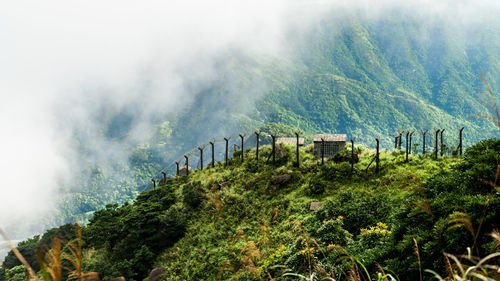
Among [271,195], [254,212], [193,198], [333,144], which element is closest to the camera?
[254,212]

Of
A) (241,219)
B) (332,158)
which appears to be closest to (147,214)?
(241,219)

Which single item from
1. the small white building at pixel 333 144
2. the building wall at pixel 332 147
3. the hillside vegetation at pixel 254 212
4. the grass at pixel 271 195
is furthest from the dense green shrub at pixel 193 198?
the building wall at pixel 332 147

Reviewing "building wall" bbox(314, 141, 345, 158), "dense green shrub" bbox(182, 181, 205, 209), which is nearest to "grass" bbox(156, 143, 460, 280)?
"dense green shrub" bbox(182, 181, 205, 209)

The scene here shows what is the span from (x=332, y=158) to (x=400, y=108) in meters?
175

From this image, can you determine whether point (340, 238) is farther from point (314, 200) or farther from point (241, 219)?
point (241, 219)

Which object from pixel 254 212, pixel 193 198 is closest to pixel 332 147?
pixel 254 212

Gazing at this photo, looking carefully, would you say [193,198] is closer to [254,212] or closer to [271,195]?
[254,212]

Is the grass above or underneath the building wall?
underneath

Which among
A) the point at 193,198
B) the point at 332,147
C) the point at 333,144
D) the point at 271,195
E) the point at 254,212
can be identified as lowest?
the point at 193,198

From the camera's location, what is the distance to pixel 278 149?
4109 centimetres

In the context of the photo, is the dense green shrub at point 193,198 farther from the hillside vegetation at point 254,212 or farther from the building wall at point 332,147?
the building wall at point 332,147

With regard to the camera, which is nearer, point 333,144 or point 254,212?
point 254,212

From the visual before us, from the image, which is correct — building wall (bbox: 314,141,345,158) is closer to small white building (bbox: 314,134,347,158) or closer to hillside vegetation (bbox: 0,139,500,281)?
small white building (bbox: 314,134,347,158)

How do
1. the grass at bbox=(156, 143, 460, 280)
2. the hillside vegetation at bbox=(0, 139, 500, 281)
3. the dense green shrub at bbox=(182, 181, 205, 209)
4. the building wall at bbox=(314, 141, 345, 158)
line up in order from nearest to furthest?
the hillside vegetation at bbox=(0, 139, 500, 281) < the grass at bbox=(156, 143, 460, 280) < the dense green shrub at bbox=(182, 181, 205, 209) < the building wall at bbox=(314, 141, 345, 158)
